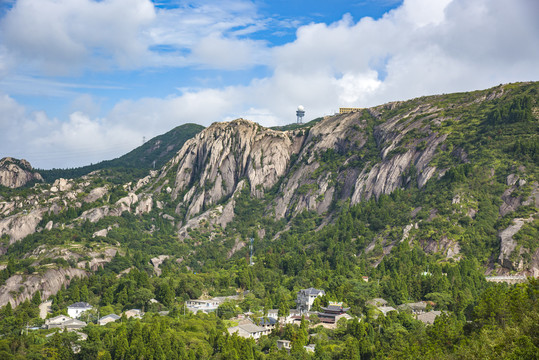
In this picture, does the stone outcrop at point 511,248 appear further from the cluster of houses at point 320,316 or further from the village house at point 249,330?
the village house at point 249,330

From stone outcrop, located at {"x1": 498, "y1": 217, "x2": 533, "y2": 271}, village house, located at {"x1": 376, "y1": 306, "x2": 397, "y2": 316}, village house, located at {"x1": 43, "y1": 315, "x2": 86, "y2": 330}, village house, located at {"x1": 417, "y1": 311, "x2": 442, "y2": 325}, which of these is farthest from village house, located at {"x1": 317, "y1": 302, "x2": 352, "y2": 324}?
village house, located at {"x1": 43, "y1": 315, "x2": 86, "y2": 330}

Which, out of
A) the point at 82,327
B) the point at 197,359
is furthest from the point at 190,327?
the point at 82,327

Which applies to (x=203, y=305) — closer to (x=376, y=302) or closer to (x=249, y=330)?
(x=249, y=330)

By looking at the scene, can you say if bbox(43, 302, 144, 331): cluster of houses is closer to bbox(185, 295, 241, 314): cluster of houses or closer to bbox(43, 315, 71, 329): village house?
bbox(43, 315, 71, 329): village house

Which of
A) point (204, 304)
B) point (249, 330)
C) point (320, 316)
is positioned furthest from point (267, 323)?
point (204, 304)

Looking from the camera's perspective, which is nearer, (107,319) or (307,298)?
(107,319)

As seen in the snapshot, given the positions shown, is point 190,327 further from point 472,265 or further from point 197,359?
point 472,265

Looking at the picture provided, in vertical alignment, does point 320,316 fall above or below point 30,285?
below
